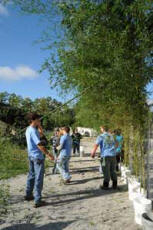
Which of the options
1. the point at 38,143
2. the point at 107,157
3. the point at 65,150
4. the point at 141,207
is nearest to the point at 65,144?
the point at 65,150

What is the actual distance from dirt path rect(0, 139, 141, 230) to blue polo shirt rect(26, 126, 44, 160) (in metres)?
0.95

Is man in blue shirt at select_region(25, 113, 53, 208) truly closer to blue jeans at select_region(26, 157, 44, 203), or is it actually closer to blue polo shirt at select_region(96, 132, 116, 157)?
blue jeans at select_region(26, 157, 44, 203)

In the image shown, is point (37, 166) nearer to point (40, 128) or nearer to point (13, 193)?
point (40, 128)

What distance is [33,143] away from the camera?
4.66m

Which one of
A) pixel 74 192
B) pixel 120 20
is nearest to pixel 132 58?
pixel 120 20

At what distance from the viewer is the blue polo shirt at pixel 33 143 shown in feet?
15.0

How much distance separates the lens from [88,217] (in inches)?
161

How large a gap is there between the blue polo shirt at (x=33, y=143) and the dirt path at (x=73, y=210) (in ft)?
3.13

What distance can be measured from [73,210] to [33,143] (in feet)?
4.59

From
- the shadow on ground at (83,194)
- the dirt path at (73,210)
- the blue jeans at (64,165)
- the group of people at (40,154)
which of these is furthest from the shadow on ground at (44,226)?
the blue jeans at (64,165)

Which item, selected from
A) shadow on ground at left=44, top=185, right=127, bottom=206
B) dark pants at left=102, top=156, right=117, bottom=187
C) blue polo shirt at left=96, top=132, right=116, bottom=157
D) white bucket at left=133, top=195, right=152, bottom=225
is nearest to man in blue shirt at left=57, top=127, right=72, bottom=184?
shadow on ground at left=44, top=185, right=127, bottom=206

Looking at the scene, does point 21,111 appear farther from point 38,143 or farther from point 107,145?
point 107,145

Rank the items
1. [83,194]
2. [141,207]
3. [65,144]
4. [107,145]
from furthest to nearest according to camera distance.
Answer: [65,144] → [107,145] → [83,194] → [141,207]

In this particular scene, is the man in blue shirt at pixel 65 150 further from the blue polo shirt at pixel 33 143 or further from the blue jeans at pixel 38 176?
the blue polo shirt at pixel 33 143
